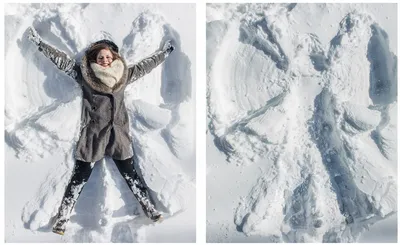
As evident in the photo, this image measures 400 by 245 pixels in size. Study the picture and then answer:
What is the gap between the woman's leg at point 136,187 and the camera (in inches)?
63.7

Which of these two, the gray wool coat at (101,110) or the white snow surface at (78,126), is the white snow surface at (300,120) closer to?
the white snow surface at (78,126)

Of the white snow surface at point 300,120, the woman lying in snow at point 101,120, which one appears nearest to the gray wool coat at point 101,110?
the woman lying in snow at point 101,120

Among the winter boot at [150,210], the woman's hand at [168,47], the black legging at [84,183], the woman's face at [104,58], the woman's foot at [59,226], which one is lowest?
the woman's foot at [59,226]

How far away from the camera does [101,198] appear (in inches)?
65.2

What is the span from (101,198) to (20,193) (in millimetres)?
336

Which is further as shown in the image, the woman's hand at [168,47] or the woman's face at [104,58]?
the woman's hand at [168,47]

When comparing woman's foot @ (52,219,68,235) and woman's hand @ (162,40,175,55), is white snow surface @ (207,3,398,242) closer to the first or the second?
woman's hand @ (162,40,175,55)

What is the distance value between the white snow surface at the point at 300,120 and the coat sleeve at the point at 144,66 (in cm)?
21

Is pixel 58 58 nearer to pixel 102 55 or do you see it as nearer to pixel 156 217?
pixel 102 55

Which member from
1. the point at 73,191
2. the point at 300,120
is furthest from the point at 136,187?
the point at 300,120

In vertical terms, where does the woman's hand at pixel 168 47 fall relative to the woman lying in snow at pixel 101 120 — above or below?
above

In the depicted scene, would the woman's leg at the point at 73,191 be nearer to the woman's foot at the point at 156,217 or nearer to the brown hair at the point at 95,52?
the woman's foot at the point at 156,217

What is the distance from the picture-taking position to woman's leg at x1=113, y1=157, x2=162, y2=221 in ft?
5.31

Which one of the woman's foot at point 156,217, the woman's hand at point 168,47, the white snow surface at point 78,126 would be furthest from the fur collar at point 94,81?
the woman's foot at point 156,217
